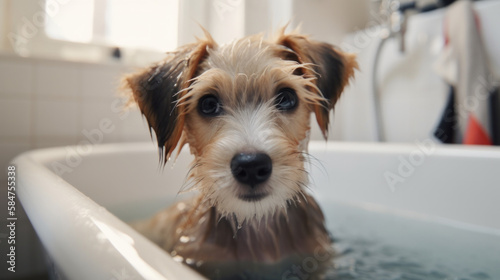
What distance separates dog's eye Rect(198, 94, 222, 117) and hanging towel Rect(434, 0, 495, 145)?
2048mm

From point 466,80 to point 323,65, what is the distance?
5.78ft

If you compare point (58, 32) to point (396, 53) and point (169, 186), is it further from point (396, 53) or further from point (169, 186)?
point (396, 53)

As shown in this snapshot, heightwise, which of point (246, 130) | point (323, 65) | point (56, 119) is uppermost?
point (323, 65)

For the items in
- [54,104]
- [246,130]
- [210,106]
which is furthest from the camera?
[54,104]

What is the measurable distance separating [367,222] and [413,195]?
327mm

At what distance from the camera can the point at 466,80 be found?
2453mm

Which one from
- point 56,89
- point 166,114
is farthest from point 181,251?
point 56,89

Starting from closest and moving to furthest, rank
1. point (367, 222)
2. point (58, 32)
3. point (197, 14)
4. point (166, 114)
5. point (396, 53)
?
point (166, 114)
point (367, 222)
point (58, 32)
point (396, 53)
point (197, 14)

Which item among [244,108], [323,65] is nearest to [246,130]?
[244,108]

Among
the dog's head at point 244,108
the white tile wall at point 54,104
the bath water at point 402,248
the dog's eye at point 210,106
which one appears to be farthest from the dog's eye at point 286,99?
the white tile wall at point 54,104

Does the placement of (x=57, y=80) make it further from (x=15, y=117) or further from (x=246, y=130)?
(x=246, y=130)

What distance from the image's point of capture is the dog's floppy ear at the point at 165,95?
3.61ft

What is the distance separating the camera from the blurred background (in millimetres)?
2467

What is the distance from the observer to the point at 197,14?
11.2 feet
